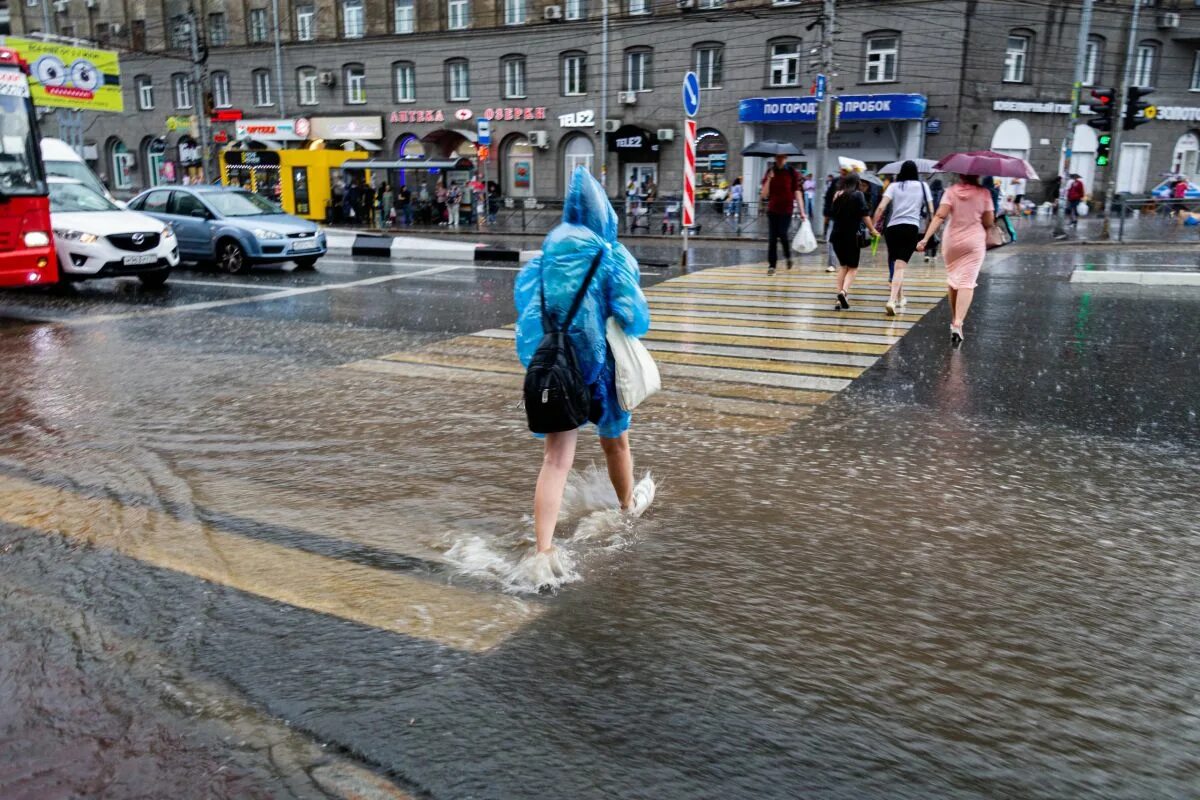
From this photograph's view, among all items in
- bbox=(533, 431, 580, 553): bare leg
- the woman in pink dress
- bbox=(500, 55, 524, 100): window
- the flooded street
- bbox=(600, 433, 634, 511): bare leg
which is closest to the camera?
the flooded street

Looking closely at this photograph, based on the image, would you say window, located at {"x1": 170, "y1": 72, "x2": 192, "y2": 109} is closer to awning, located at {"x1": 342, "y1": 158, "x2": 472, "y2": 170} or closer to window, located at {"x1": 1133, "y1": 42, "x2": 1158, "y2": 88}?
awning, located at {"x1": 342, "y1": 158, "x2": 472, "y2": 170}

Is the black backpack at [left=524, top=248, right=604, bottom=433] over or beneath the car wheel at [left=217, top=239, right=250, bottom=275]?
over

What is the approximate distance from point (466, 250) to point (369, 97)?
87.2 feet

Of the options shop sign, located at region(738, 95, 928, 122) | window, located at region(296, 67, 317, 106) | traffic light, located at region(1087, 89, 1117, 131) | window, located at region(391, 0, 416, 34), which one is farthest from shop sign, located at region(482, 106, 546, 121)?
traffic light, located at region(1087, 89, 1117, 131)

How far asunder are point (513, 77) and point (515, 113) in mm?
1574

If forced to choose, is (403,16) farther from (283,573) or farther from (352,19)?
(283,573)

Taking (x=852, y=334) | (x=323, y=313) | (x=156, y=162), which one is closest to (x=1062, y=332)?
(x=852, y=334)

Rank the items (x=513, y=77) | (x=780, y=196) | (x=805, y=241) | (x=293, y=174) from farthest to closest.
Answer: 1. (x=513, y=77)
2. (x=293, y=174)
3. (x=805, y=241)
4. (x=780, y=196)

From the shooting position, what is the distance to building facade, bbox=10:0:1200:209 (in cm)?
3288

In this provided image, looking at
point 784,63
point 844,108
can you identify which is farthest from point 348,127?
point 844,108

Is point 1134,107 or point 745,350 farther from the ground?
point 1134,107

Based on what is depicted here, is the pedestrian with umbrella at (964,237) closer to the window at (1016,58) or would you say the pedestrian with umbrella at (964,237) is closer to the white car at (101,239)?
the white car at (101,239)

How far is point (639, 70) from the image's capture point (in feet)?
122

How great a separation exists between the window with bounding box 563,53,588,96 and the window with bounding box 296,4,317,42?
13.7 metres
